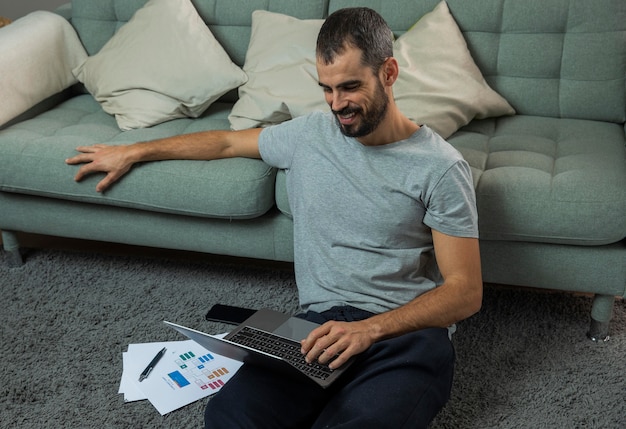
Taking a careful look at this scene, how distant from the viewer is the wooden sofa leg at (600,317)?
2.17 meters

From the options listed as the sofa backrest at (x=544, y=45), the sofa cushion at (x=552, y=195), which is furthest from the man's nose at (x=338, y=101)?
the sofa backrest at (x=544, y=45)

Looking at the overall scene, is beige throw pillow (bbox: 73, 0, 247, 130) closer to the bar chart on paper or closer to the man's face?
the bar chart on paper

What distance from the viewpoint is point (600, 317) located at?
2186 millimetres

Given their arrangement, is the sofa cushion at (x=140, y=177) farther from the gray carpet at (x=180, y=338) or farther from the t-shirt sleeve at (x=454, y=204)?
the t-shirt sleeve at (x=454, y=204)

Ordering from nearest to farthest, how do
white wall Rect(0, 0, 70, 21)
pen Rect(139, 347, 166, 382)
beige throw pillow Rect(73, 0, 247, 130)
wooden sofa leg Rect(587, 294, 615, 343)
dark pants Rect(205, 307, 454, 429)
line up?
dark pants Rect(205, 307, 454, 429) → pen Rect(139, 347, 166, 382) → wooden sofa leg Rect(587, 294, 615, 343) → beige throw pillow Rect(73, 0, 247, 130) → white wall Rect(0, 0, 70, 21)

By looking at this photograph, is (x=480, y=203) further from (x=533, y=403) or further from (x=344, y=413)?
(x=344, y=413)

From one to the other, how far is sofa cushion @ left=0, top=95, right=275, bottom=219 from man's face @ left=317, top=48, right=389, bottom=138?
57 cm

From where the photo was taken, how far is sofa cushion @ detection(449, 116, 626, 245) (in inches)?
80.2

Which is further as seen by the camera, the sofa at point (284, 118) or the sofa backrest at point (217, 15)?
the sofa backrest at point (217, 15)

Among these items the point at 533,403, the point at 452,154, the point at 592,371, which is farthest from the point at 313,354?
the point at 592,371

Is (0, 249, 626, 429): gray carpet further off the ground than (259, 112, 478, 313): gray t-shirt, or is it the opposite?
(259, 112, 478, 313): gray t-shirt

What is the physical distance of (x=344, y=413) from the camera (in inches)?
62.8

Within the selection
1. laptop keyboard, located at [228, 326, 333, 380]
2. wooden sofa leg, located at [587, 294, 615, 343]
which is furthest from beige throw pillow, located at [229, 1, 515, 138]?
laptop keyboard, located at [228, 326, 333, 380]

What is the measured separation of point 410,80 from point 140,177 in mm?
860
